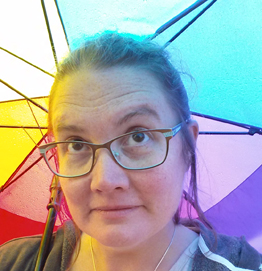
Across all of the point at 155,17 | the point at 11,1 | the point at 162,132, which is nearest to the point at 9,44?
the point at 11,1

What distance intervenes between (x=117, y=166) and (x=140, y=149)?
119 mm

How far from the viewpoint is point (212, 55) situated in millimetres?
1424

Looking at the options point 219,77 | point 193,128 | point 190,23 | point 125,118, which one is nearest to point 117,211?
point 125,118

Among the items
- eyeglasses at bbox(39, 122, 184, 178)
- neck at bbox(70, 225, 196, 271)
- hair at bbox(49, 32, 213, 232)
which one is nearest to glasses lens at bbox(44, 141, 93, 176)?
eyeglasses at bbox(39, 122, 184, 178)

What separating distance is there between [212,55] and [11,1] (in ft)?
4.12

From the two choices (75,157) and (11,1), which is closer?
(75,157)

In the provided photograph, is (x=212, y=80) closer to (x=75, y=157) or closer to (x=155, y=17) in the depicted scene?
(x=155, y=17)

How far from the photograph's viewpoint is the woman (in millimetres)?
985

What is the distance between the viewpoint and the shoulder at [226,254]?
3.97 ft

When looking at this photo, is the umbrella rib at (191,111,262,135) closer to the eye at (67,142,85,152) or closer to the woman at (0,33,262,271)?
the woman at (0,33,262,271)

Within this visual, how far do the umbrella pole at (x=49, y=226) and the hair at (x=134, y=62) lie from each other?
61 cm

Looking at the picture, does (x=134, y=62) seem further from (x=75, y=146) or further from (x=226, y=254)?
(x=226, y=254)

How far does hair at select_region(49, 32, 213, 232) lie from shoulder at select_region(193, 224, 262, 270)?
0.21 meters

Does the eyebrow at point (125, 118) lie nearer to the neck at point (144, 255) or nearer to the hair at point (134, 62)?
the hair at point (134, 62)
